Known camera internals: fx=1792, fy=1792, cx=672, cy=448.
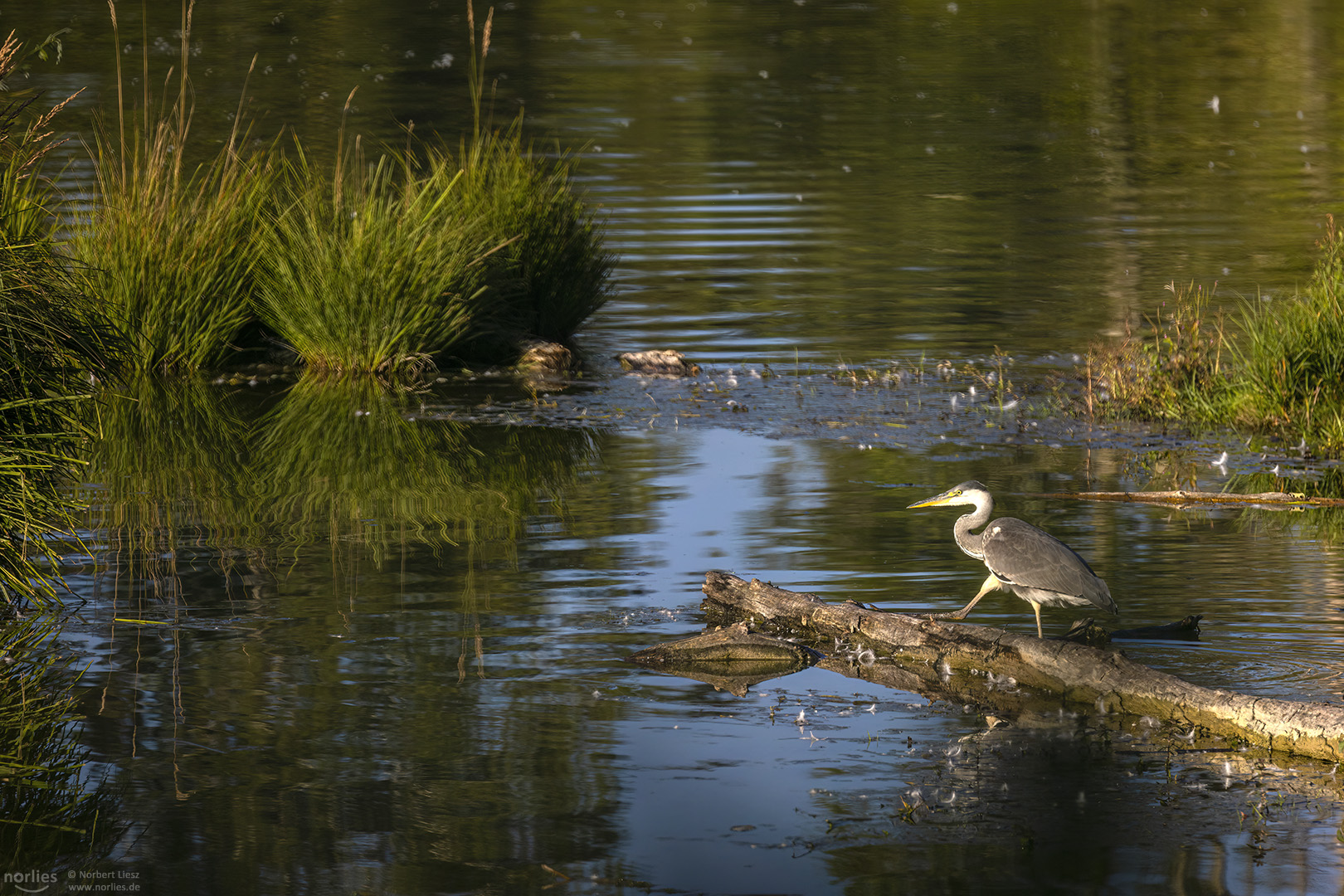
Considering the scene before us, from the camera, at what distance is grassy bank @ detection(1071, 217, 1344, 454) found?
1294 centimetres

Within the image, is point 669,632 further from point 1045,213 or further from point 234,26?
point 234,26

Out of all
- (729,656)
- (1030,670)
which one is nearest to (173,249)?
(729,656)

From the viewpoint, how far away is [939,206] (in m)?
25.5

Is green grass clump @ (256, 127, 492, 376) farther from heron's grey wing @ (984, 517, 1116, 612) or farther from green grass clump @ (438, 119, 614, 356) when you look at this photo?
heron's grey wing @ (984, 517, 1116, 612)

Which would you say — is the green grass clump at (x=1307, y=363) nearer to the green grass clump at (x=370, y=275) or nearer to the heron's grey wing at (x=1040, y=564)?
the heron's grey wing at (x=1040, y=564)

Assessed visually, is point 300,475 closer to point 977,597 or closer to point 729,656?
point 729,656

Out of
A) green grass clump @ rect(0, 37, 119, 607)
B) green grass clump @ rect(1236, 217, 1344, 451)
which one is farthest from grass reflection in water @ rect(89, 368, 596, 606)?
green grass clump @ rect(1236, 217, 1344, 451)

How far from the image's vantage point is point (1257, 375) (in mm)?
13328

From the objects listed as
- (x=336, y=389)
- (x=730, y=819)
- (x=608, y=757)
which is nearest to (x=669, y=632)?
(x=608, y=757)

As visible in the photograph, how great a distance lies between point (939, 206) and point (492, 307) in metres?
10.7

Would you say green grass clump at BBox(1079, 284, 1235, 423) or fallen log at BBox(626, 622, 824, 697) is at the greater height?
green grass clump at BBox(1079, 284, 1235, 423)

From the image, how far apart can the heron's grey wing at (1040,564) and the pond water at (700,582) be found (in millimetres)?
504

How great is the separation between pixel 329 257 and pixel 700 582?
6498mm

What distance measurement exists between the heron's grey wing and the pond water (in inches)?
19.8
